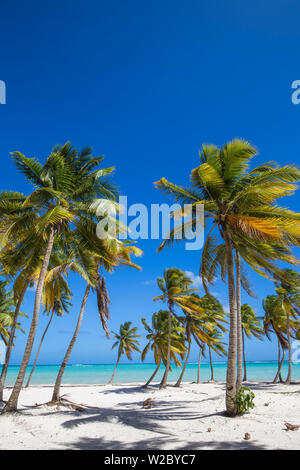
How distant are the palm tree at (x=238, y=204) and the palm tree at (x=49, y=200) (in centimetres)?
304

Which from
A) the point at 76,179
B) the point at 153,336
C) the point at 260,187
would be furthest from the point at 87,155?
the point at 153,336

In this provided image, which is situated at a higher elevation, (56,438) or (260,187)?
(260,187)

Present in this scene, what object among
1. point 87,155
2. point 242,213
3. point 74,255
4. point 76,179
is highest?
point 87,155

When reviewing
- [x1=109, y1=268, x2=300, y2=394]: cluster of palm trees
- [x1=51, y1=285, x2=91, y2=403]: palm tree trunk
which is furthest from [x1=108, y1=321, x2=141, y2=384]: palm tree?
[x1=51, y1=285, x2=91, y2=403]: palm tree trunk

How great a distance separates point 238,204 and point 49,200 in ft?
22.9

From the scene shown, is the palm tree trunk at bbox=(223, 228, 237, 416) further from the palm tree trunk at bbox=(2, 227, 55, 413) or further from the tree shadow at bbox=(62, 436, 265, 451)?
the palm tree trunk at bbox=(2, 227, 55, 413)

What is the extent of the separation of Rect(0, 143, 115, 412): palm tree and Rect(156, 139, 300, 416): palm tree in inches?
120

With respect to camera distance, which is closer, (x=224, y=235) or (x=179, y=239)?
(x=224, y=235)

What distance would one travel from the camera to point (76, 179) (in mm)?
11305

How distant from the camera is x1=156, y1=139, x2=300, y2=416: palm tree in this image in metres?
8.64

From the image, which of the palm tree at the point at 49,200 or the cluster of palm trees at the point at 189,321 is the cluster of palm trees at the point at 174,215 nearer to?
the palm tree at the point at 49,200

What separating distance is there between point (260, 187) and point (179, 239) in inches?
148

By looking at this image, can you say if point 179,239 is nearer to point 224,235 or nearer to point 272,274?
point 224,235
